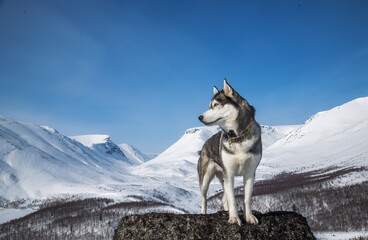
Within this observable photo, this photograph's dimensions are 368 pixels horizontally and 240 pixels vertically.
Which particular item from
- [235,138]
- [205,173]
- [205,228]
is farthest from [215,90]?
[205,228]

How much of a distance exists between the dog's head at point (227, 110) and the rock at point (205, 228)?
266 cm

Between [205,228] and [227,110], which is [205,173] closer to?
[205,228]

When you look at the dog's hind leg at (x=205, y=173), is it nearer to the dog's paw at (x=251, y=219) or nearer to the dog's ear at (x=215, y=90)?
the dog's paw at (x=251, y=219)

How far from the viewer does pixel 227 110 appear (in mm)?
8844

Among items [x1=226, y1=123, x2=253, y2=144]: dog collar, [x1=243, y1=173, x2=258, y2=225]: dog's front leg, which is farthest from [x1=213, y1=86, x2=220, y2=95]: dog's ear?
[x1=243, y1=173, x2=258, y2=225]: dog's front leg

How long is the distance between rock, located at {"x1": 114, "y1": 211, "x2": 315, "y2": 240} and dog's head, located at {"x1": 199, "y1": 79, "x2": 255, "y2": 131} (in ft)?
8.72

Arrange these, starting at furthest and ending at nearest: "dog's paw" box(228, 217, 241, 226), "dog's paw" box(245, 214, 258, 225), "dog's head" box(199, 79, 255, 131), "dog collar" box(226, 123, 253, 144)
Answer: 1. "dog's paw" box(245, 214, 258, 225)
2. "dog's paw" box(228, 217, 241, 226)
3. "dog collar" box(226, 123, 253, 144)
4. "dog's head" box(199, 79, 255, 131)

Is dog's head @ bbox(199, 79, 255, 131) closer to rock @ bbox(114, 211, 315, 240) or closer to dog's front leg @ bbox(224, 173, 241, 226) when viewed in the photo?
dog's front leg @ bbox(224, 173, 241, 226)

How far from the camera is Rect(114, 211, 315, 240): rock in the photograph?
9180 mm

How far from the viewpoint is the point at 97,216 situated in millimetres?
149625

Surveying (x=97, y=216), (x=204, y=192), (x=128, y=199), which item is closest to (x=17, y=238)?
(x=97, y=216)

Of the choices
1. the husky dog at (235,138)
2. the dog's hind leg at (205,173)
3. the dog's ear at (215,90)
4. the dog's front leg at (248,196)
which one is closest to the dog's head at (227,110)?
the husky dog at (235,138)

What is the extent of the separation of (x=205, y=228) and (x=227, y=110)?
325 cm

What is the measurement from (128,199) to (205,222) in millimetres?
196433
